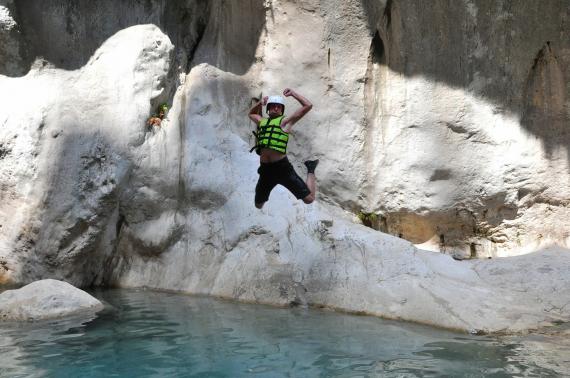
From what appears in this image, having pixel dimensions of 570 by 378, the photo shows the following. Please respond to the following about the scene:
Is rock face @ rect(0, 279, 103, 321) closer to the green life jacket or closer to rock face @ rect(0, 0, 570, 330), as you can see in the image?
rock face @ rect(0, 0, 570, 330)

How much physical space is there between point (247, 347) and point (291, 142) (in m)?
5.00

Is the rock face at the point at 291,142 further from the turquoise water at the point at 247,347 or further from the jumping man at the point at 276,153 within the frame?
the jumping man at the point at 276,153

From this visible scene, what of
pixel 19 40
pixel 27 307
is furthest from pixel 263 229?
pixel 19 40

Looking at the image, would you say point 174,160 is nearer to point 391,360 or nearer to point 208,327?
point 208,327

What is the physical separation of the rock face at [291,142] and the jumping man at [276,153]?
1563 mm

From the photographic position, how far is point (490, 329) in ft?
22.3

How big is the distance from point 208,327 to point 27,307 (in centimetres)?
199

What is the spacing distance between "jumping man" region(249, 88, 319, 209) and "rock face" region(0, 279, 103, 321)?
2.26 metres

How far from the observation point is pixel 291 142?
34.1 feet

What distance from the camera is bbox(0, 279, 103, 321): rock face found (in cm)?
694

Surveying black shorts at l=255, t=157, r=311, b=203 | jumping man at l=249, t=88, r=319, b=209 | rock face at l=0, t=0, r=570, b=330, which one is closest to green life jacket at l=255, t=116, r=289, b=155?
jumping man at l=249, t=88, r=319, b=209

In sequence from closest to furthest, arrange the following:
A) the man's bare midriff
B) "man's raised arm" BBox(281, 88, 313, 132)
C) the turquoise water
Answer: the turquoise water, "man's raised arm" BBox(281, 88, 313, 132), the man's bare midriff

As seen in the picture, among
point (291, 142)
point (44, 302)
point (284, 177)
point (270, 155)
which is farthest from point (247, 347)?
point (291, 142)

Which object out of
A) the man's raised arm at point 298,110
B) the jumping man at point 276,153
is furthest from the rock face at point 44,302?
the man's raised arm at point 298,110
